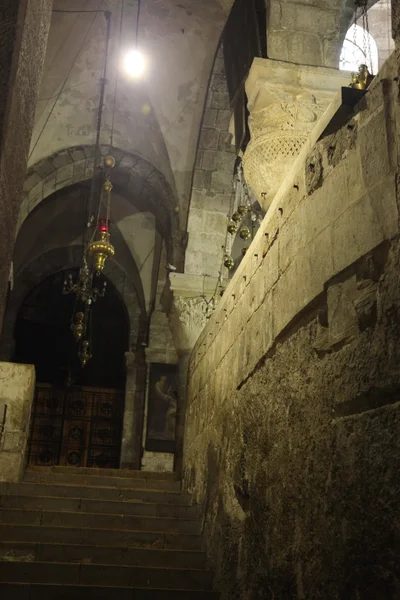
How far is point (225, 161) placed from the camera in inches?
374

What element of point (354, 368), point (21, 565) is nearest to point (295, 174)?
point (354, 368)

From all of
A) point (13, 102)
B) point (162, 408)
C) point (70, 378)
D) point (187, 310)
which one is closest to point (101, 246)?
point (187, 310)

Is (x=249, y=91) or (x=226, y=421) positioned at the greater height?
(x=249, y=91)

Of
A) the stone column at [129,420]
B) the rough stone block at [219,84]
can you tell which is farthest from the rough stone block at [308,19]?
the stone column at [129,420]

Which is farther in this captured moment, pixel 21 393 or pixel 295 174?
pixel 21 393

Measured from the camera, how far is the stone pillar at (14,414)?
6402 mm

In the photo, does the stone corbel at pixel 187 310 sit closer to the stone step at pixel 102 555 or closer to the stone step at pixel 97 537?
the stone step at pixel 97 537

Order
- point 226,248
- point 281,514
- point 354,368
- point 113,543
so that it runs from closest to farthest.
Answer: point 354,368
point 281,514
point 113,543
point 226,248

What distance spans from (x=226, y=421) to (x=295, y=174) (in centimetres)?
195

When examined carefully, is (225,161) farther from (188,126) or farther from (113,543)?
(113,543)

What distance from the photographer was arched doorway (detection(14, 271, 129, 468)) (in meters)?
13.2

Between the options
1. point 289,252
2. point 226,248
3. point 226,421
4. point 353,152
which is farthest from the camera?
point 226,248

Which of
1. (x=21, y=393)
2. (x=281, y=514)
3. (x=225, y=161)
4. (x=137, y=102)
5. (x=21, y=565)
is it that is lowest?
(x=21, y=565)

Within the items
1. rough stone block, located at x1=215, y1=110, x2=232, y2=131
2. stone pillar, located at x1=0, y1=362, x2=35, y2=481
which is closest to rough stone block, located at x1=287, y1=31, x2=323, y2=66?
rough stone block, located at x1=215, y1=110, x2=232, y2=131
